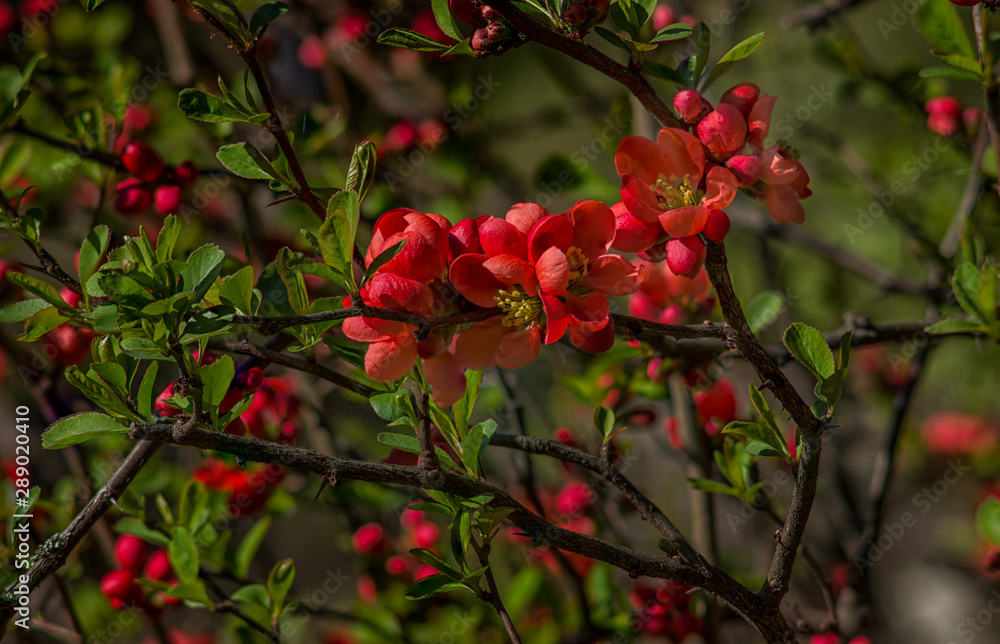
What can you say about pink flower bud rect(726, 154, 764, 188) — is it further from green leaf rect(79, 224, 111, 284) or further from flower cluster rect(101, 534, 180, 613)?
flower cluster rect(101, 534, 180, 613)

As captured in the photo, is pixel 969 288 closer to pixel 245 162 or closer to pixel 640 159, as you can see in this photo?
pixel 640 159

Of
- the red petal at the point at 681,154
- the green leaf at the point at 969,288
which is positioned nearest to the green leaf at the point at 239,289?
the red petal at the point at 681,154

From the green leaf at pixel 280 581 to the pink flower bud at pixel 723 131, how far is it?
2.88ft

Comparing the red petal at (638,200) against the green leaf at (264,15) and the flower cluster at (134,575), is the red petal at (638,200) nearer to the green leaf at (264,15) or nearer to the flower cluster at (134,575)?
the green leaf at (264,15)

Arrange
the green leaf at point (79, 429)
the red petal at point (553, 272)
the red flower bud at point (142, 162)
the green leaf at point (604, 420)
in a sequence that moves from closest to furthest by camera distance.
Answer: the red petal at point (553, 272) < the green leaf at point (79, 429) < the green leaf at point (604, 420) < the red flower bud at point (142, 162)

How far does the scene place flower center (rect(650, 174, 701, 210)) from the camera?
2.77ft

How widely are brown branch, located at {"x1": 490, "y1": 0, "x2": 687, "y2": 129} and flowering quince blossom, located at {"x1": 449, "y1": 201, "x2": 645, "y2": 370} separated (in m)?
0.12

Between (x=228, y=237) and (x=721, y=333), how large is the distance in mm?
1969

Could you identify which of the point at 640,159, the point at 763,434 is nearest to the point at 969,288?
the point at 763,434

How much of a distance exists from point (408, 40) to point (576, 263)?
0.32 m

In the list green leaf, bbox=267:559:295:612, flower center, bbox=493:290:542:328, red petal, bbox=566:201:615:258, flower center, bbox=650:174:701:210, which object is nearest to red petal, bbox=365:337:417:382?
flower center, bbox=493:290:542:328

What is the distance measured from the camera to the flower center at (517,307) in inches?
31.4

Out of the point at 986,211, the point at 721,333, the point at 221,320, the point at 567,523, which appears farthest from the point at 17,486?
the point at 986,211

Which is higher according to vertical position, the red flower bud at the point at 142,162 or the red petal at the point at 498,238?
the red petal at the point at 498,238
